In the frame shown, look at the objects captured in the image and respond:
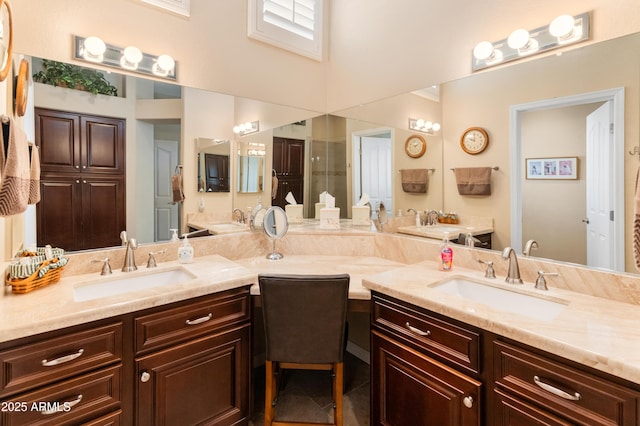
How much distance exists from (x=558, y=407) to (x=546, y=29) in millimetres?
1644

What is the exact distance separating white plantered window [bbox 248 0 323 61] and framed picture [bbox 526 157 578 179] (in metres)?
1.86

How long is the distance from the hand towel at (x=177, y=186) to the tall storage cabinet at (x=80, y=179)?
0.27 meters

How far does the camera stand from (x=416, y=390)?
Answer: 1438 mm

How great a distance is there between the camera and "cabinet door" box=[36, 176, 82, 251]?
164 centimetres

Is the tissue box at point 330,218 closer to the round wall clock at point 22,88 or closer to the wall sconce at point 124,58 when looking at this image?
the wall sconce at point 124,58

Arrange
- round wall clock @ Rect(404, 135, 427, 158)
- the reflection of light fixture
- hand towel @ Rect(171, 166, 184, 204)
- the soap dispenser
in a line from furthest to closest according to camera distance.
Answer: round wall clock @ Rect(404, 135, 427, 158), hand towel @ Rect(171, 166, 184, 204), the soap dispenser, the reflection of light fixture

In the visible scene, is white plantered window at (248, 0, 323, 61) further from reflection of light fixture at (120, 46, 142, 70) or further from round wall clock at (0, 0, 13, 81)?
round wall clock at (0, 0, 13, 81)

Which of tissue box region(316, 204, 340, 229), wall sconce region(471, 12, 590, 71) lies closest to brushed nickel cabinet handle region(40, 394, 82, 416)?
tissue box region(316, 204, 340, 229)

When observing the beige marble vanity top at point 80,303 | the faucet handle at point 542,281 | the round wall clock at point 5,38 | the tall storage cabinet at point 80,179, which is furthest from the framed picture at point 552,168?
the round wall clock at point 5,38

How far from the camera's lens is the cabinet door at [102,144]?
1.74 metres

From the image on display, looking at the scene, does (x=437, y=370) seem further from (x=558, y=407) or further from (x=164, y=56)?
(x=164, y=56)

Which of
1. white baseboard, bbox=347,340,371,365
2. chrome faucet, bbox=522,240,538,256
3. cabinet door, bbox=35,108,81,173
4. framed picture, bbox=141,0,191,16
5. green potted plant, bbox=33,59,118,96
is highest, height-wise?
framed picture, bbox=141,0,191,16

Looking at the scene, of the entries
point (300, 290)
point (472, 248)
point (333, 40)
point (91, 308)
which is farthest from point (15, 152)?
point (333, 40)

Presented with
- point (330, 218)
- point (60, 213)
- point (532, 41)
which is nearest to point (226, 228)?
Result: point (330, 218)
